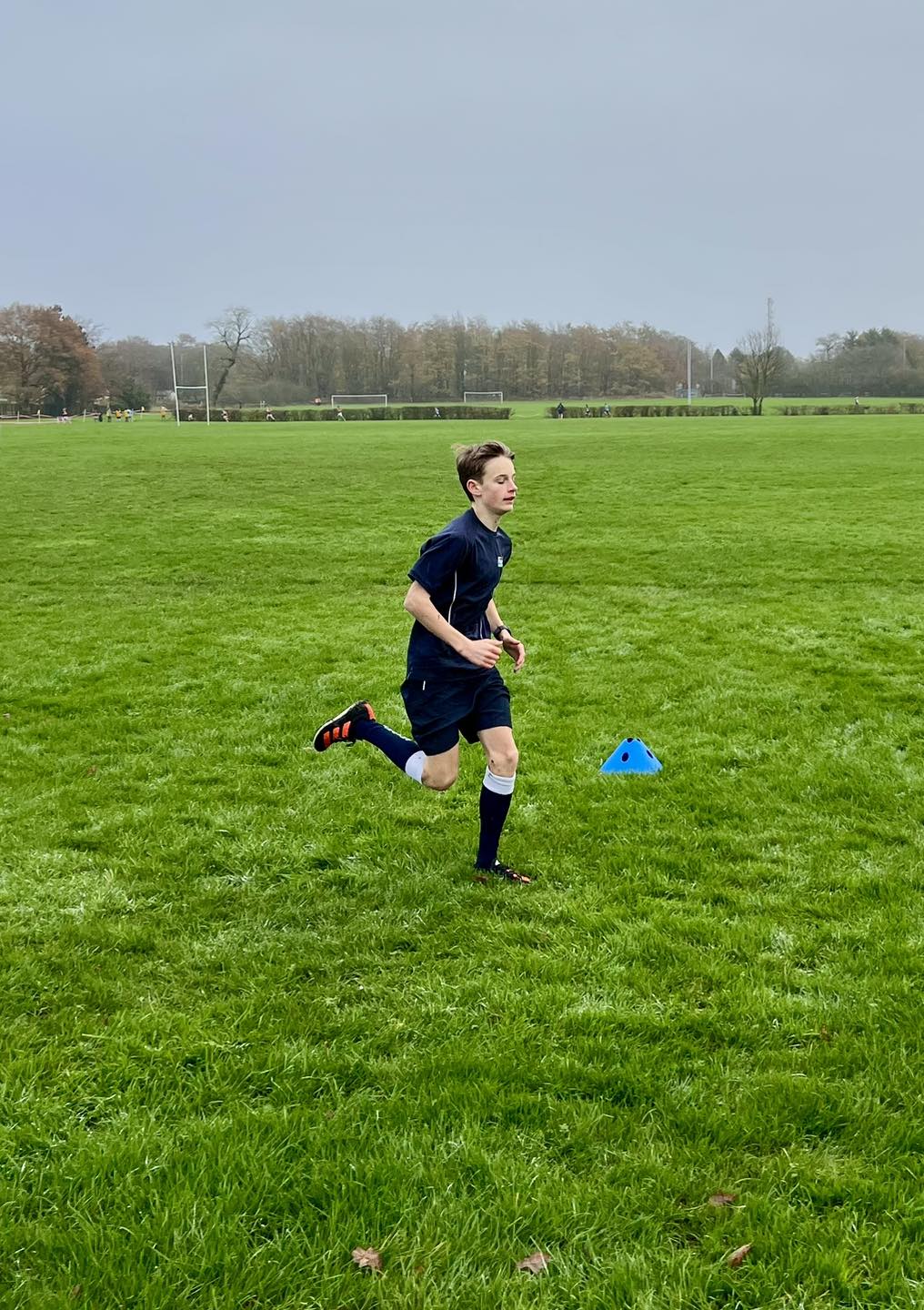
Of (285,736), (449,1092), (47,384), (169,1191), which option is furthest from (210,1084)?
(47,384)

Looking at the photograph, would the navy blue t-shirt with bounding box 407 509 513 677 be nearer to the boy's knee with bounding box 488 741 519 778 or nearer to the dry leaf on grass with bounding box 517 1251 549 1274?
the boy's knee with bounding box 488 741 519 778

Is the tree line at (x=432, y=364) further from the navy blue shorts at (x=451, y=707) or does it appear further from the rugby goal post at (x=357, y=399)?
the navy blue shorts at (x=451, y=707)

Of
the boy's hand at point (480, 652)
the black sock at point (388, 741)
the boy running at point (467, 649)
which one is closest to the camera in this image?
the boy's hand at point (480, 652)

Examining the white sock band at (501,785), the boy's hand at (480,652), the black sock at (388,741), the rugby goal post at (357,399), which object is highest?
the rugby goal post at (357,399)

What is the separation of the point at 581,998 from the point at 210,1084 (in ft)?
5.01

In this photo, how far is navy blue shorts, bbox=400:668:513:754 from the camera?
17.5ft

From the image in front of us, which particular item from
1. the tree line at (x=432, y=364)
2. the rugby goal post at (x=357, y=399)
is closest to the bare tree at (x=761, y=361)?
the tree line at (x=432, y=364)

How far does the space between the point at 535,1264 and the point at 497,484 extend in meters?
3.48

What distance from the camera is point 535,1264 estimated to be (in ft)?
9.31

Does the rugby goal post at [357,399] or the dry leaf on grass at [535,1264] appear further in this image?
the rugby goal post at [357,399]

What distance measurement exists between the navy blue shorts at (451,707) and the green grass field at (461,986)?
30.2 inches

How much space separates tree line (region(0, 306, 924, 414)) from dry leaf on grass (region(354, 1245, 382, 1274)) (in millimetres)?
118338

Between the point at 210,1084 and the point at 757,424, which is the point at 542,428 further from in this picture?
the point at 210,1084

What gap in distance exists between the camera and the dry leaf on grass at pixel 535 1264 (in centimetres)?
282
